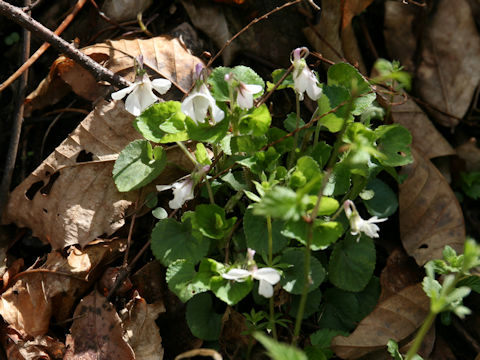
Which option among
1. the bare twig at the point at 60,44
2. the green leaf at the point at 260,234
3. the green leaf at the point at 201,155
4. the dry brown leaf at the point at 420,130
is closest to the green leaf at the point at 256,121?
the green leaf at the point at 201,155

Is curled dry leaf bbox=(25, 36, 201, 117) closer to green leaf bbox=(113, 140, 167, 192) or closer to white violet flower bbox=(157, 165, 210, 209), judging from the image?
green leaf bbox=(113, 140, 167, 192)

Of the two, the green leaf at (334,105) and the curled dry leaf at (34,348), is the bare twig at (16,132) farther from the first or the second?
the green leaf at (334,105)

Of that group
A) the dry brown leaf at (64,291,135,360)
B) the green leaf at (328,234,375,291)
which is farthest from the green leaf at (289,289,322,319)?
the dry brown leaf at (64,291,135,360)

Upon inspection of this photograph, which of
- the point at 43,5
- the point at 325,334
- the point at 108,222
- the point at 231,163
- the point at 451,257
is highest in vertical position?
the point at 43,5

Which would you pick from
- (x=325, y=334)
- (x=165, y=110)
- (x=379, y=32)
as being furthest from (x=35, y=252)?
(x=379, y=32)

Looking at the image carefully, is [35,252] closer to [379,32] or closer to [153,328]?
[153,328]
